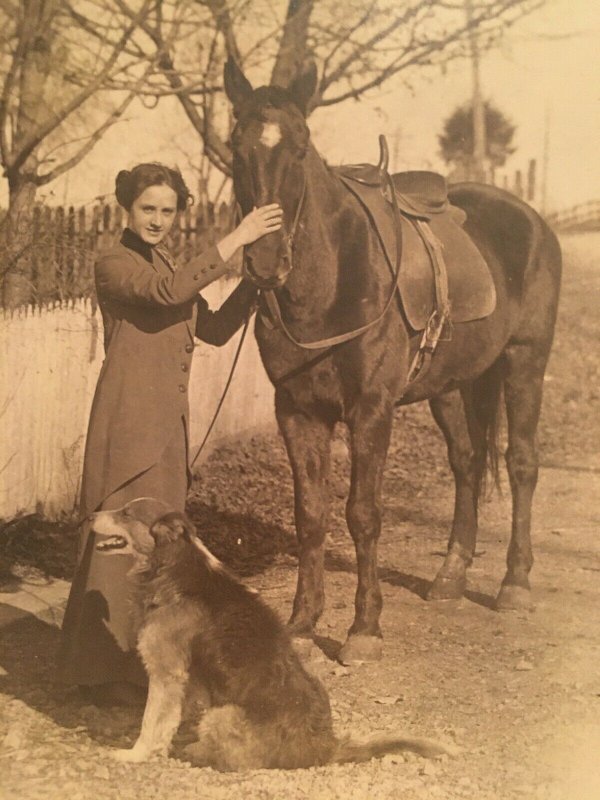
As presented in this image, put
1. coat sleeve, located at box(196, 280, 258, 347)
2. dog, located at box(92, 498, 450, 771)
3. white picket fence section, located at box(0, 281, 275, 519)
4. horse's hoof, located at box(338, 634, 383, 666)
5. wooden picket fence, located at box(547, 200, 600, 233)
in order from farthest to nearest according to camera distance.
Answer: white picket fence section, located at box(0, 281, 275, 519), wooden picket fence, located at box(547, 200, 600, 233), horse's hoof, located at box(338, 634, 383, 666), coat sleeve, located at box(196, 280, 258, 347), dog, located at box(92, 498, 450, 771)

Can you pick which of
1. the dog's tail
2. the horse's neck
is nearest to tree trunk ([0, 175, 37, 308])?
the horse's neck

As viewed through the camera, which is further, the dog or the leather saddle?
the leather saddle

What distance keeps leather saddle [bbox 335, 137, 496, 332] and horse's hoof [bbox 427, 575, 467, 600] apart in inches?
50.3

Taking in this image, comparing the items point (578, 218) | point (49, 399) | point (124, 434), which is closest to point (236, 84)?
point (124, 434)

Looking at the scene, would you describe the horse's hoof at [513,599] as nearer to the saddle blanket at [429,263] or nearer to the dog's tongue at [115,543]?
the saddle blanket at [429,263]

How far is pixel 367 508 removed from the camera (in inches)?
164

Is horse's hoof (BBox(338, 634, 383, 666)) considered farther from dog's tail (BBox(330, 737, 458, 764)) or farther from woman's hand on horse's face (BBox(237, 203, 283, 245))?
woman's hand on horse's face (BBox(237, 203, 283, 245))

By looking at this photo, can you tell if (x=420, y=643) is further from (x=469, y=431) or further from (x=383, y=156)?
(x=383, y=156)

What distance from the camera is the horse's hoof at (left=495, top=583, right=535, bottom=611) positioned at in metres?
4.60

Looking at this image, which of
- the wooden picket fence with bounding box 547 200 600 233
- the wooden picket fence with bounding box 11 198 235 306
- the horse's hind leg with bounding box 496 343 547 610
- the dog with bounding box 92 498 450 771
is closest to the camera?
the dog with bounding box 92 498 450 771

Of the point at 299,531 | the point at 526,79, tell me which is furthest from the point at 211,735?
the point at 526,79

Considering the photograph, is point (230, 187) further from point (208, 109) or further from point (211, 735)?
point (211, 735)

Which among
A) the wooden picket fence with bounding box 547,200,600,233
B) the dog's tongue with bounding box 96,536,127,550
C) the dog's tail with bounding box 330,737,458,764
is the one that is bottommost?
the dog's tail with bounding box 330,737,458,764

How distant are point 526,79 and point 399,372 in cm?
131
